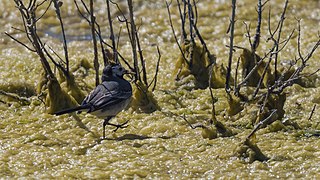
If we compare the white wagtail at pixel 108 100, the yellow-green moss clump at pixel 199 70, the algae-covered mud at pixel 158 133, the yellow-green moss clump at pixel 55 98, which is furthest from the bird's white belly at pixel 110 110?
the yellow-green moss clump at pixel 199 70

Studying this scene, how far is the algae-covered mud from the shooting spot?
5324 millimetres

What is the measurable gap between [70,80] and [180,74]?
3.78 ft

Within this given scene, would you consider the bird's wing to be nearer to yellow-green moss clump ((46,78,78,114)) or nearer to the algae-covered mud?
the algae-covered mud

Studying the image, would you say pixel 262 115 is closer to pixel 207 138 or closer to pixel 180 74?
pixel 207 138

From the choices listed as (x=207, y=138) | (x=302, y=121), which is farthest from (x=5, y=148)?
(x=302, y=121)

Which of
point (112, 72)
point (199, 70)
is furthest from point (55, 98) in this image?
point (199, 70)

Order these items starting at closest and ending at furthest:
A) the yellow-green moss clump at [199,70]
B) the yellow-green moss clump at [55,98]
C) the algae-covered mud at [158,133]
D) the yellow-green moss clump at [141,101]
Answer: the algae-covered mud at [158,133]
the yellow-green moss clump at [55,98]
the yellow-green moss clump at [141,101]
the yellow-green moss clump at [199,70]

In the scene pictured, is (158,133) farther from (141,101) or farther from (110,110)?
(141,101)

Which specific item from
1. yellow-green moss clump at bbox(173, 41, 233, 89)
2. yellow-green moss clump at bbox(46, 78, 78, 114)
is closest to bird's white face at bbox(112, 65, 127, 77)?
yellow-green moss clump at bbox(46, 78, 78, 114)

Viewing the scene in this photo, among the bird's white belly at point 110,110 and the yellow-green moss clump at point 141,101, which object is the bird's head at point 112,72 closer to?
the yellow-green moss clump at point 141,101

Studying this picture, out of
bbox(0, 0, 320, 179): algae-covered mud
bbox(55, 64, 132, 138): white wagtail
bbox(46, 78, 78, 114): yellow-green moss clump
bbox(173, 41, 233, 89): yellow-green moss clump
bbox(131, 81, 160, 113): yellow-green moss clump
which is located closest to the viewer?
bbox(0, 0, 320, 179): algae-covered mud

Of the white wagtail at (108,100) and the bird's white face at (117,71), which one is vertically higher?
the bird's white face at (117,71)

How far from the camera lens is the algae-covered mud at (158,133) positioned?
5324mm

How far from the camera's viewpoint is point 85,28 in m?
9.64
